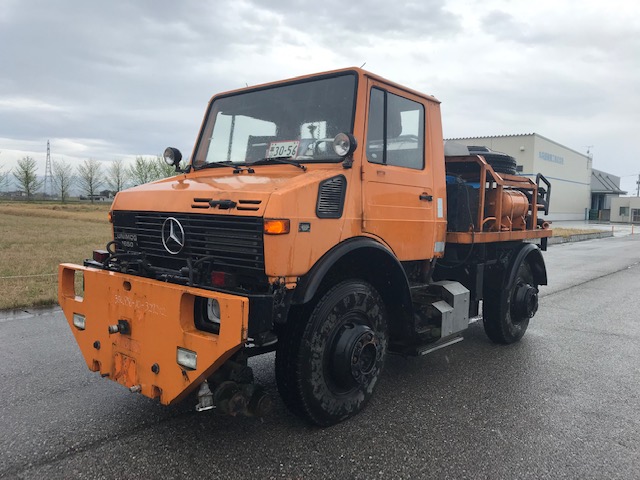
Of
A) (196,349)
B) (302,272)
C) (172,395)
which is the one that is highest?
(302,272)

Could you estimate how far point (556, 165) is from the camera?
44.2 meters

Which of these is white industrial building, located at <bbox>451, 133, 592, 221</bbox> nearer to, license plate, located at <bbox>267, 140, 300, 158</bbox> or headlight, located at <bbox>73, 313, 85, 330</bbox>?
license plate, located at <bbox>267, 140, 300, 158</bbox>

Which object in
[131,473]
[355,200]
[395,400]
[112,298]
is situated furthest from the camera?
[395,400]

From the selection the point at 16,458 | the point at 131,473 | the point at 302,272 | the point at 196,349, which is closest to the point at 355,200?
the point at 302,272

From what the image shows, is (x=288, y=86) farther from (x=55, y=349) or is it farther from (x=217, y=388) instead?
(x=55, y=349)

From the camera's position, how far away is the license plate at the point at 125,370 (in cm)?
331

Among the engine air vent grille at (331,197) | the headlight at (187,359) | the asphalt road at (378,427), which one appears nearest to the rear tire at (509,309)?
the asphalt road at (378,427)

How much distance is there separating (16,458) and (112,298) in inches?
43.3

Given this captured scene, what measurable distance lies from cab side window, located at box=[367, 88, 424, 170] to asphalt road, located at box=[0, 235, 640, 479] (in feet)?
6.56

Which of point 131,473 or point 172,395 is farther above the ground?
point 172,395

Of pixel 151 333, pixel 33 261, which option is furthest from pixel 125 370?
pixel 33 261

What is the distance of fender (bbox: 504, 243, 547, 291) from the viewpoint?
5.77 meters

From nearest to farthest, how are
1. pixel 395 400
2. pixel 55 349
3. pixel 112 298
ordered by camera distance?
pixel 112 298 < pixel 395 400 < pixel 55 349

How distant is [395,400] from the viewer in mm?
4145
